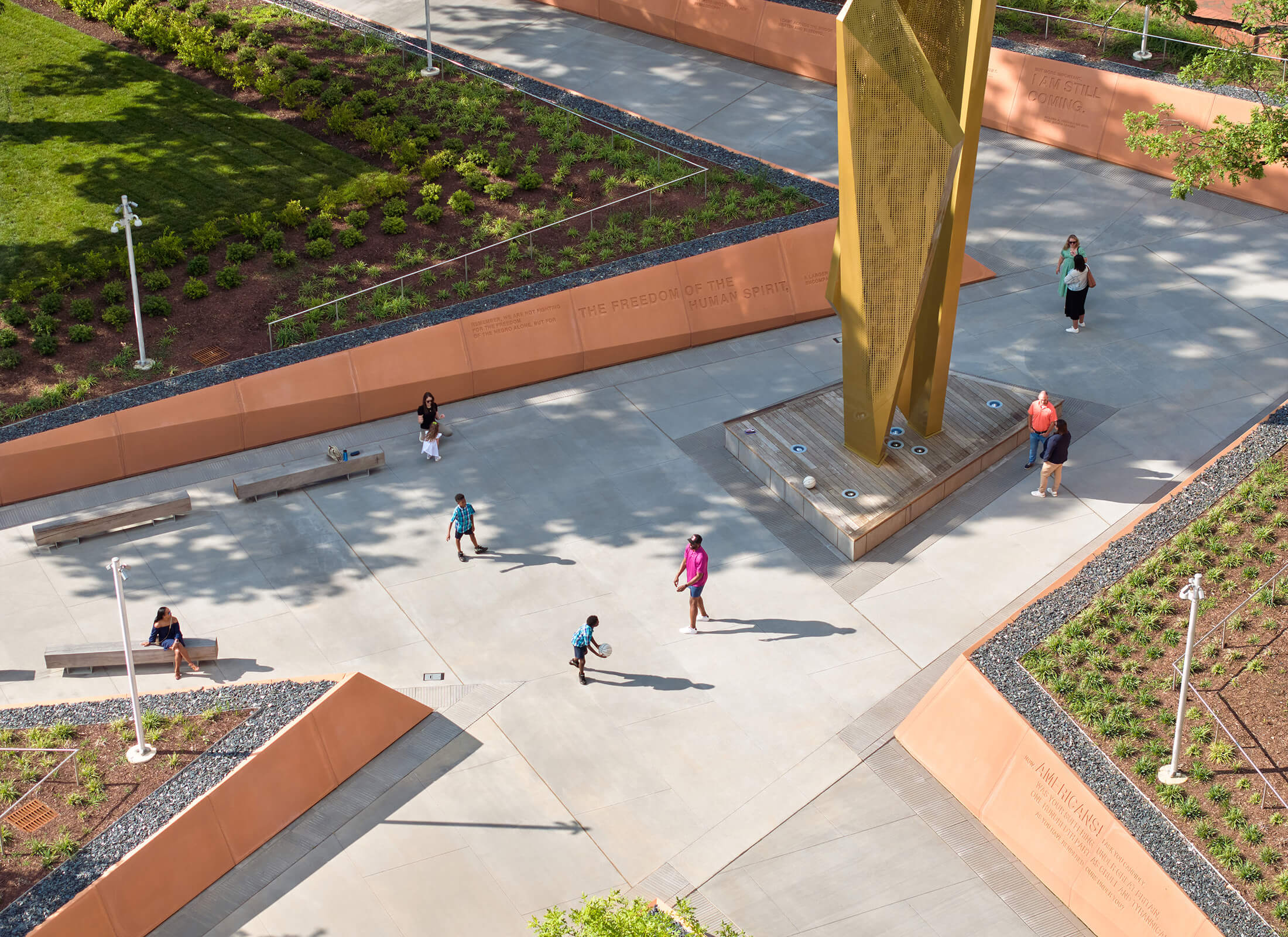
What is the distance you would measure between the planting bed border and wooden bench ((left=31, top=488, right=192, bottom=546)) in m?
1.79

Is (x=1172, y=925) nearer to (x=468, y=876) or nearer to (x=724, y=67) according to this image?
(x=468, y=876)

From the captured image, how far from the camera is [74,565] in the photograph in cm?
1731

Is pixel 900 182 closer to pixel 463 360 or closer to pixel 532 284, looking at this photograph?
pixel 532 284

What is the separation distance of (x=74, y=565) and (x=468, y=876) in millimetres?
7306

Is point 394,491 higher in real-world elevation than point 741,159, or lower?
lower

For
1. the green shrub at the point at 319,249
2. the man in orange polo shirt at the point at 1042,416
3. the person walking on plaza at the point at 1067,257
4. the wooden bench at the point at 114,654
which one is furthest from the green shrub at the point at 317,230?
the person walking on plaza at the point at 1067,257

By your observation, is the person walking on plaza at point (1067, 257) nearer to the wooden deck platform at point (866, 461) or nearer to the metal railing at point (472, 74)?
the wooden deck platform at point (866, 461)

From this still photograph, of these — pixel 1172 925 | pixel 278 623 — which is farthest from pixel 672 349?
pixel 1172 925

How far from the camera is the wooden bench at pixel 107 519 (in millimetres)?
17406

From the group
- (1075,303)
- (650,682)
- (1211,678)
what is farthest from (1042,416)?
(650,682)

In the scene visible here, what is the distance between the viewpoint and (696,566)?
621 inches

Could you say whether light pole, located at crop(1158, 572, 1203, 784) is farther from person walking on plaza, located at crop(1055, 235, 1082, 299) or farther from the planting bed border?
the planting bed border

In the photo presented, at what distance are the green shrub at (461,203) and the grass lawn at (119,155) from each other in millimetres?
2428

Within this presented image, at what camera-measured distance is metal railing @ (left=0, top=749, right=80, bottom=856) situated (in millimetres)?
13266
